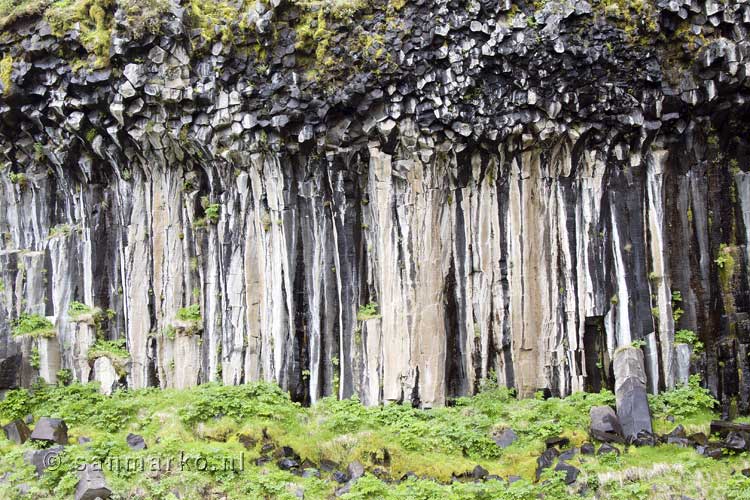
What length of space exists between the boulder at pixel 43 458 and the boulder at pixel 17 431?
1090mm

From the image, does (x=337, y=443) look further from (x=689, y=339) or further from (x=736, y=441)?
(x=689, y=339)

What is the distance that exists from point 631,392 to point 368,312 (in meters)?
5.13

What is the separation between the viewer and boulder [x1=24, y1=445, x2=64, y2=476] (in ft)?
41.9

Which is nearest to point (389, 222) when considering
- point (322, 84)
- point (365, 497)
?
point (322, 84)

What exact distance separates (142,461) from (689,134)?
11.7 metres

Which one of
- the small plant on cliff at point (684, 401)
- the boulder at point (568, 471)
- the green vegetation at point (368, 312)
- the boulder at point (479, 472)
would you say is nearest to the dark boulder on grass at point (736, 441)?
the small plant on cliff at point (684, 401)

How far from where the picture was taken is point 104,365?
16766 mm

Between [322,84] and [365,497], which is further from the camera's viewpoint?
[322,84]

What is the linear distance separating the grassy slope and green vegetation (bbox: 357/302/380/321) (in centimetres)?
165

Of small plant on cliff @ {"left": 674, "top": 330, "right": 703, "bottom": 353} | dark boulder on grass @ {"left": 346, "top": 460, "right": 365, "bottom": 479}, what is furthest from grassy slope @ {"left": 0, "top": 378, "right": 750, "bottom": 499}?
small plant on cliff @ {"left": 674, "top": 330, "right": 703, "bottom": 353}

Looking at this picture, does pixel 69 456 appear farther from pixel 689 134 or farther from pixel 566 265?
pixel 689 134

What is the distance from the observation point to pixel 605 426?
44.5ft

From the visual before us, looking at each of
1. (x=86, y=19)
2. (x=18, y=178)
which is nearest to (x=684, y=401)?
(x=86, y=19)

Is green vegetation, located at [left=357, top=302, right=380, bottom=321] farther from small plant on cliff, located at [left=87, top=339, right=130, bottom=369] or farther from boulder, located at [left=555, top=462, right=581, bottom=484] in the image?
small plant on cliff, located at [left=87, top=339, right=130, bottom=369]
